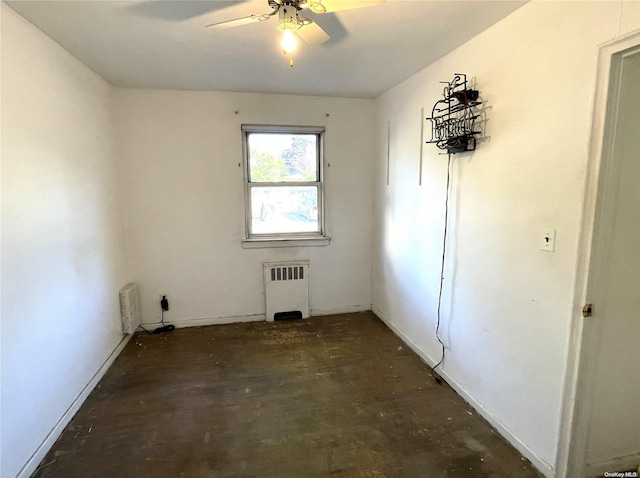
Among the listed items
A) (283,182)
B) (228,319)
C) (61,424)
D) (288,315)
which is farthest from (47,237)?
(288,315)

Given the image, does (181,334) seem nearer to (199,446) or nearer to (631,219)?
(199,446)

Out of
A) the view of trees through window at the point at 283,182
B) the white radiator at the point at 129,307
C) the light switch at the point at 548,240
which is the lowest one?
the white radiator at the point at 129,307

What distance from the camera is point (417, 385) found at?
8.36 feet

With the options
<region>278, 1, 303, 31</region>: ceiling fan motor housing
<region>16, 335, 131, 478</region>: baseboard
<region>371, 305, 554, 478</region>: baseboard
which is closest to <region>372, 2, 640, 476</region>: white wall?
<region>371, 305, 554, 478</region>: baseboard

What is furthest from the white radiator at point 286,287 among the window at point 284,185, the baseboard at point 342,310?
the window at point 284,185

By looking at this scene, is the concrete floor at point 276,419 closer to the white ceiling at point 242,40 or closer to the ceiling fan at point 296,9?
the ceiling fan at point 296,9

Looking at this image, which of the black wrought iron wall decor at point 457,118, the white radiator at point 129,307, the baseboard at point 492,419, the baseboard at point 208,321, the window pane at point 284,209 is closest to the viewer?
the baseboard at point 492,419

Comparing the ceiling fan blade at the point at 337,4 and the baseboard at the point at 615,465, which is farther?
the baseboard at the point at 615,465

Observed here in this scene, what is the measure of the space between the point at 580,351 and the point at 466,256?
0.86 metres

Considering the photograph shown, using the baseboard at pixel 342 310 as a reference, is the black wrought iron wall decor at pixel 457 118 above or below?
above

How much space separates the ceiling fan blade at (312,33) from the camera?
160 cm

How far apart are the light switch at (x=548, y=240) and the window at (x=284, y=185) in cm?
229

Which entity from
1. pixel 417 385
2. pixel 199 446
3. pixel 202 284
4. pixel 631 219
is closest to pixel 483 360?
pixel 417 385

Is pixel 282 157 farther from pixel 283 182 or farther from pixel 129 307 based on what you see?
pixel 129 307
